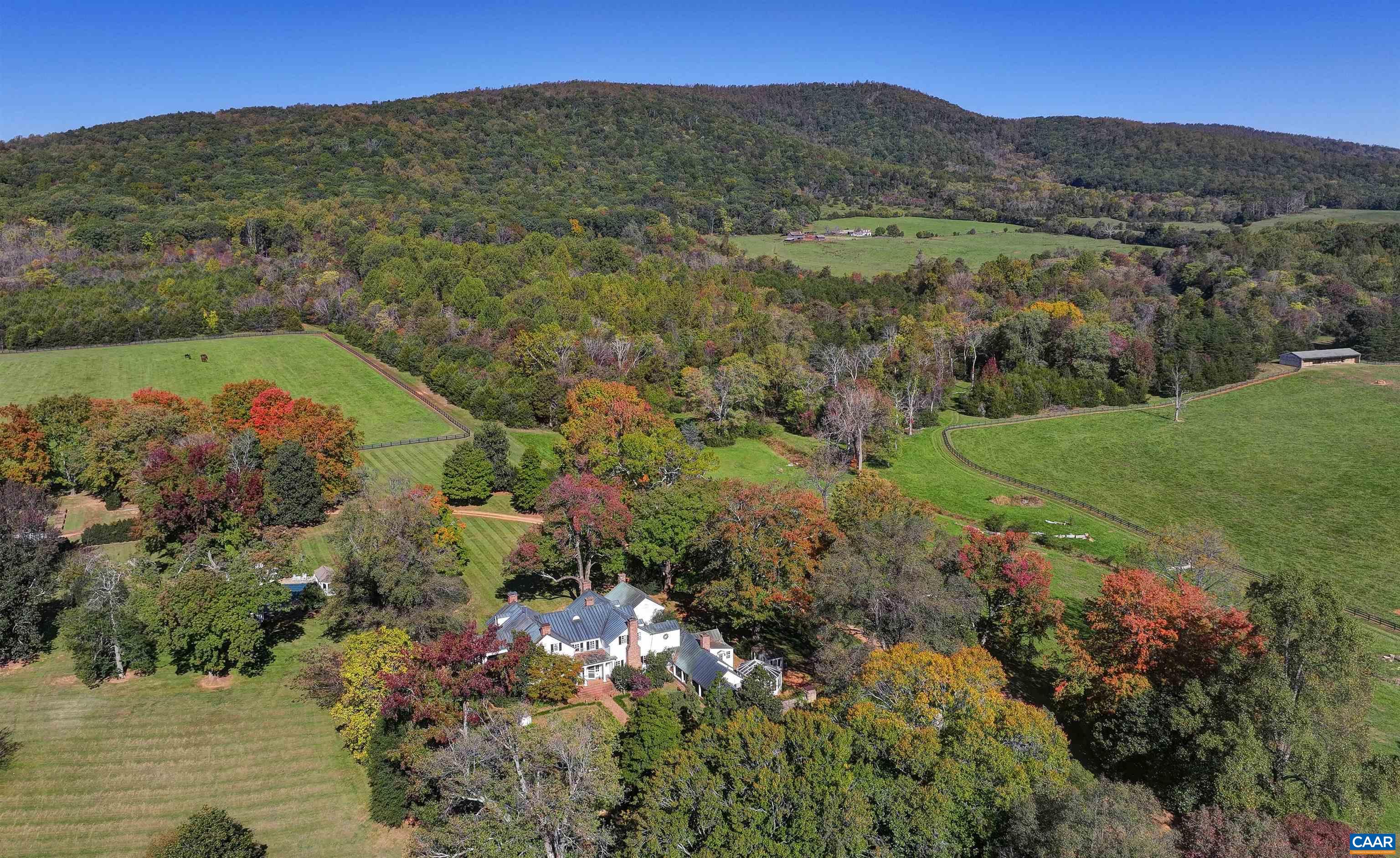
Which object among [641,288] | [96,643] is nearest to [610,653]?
[96,643]

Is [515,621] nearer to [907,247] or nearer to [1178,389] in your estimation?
[1178,389]

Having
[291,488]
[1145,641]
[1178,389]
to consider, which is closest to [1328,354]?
[1178,389]

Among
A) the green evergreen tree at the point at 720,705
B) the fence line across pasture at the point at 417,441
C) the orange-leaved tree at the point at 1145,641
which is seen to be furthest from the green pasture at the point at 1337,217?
the green evergreen tree at the point at 720,705

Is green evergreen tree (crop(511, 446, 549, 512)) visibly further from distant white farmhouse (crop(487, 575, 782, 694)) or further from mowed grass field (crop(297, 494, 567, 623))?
distant white farmhouse (crop(487, 575, 782, 694))

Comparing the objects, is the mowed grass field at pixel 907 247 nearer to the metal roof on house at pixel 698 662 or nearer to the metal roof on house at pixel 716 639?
the metal roof on house at pixel 716 639

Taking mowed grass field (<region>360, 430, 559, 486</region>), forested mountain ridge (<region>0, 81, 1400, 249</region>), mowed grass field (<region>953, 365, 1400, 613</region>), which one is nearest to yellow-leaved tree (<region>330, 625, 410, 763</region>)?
mowed grass field (<region>360, 430, 559, 486</region>)

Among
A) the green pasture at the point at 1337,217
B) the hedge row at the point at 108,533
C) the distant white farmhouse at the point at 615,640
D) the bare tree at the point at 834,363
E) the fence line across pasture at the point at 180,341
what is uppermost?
the green pasture at the point at 1337,217
